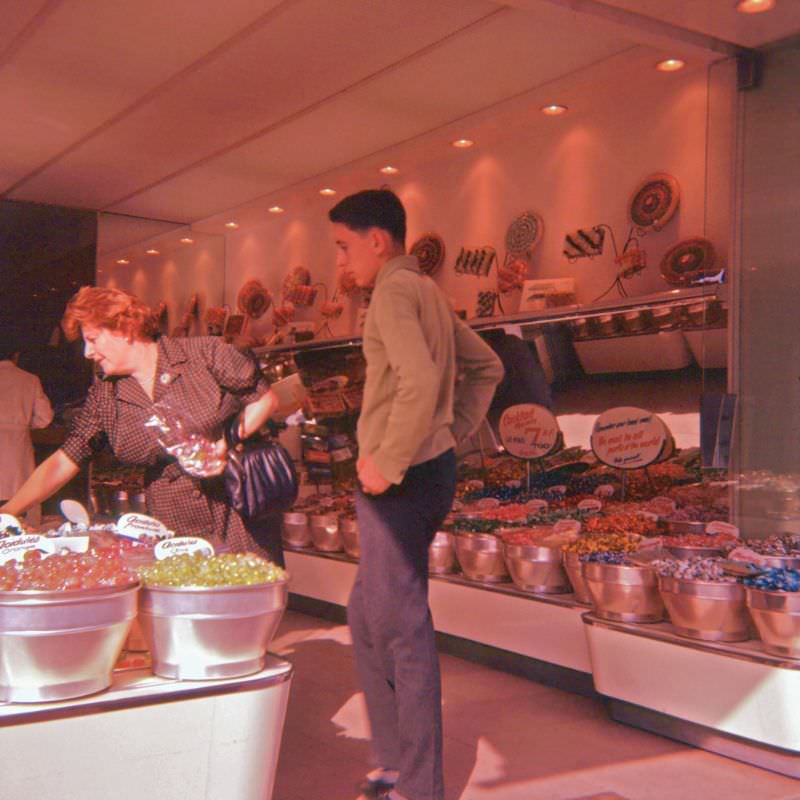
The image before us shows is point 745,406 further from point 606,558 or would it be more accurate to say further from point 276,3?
point 276,3

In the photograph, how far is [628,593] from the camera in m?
3.74

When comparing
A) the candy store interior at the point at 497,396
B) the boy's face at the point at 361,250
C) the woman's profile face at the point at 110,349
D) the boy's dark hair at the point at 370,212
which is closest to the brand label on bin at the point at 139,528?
the candy store interior at the point at 497,396

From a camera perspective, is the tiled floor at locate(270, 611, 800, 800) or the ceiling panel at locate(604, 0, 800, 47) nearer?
the tiled floor at locate(270, 611, 800, 800)

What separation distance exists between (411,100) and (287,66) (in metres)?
0.79

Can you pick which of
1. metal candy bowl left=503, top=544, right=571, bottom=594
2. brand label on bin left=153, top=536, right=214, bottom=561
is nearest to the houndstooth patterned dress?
brand label on bin left=153, top=536, right=214, bottom=561

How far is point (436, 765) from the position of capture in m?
2.76

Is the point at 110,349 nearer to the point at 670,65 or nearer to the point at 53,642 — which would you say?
the point at 53,642

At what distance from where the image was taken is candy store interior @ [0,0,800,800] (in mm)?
2234

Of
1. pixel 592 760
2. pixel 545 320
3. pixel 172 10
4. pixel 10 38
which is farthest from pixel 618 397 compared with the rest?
pixel 10 38

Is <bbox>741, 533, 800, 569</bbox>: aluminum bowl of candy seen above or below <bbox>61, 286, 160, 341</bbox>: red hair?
below

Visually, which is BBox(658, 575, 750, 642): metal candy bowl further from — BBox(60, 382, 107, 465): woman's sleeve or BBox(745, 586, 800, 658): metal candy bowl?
BBox(60, 382, 107, 465): woman's sleeve

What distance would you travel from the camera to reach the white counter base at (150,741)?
201cm

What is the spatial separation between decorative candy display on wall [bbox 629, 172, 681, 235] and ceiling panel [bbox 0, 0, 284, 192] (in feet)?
6.94

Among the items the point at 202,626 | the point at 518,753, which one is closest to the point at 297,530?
the point at 518,753
